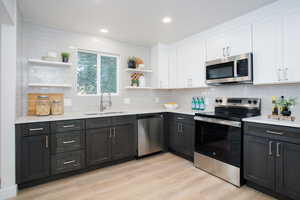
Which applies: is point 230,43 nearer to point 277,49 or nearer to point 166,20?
point 277,49

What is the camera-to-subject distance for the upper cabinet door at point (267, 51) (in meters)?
2.15

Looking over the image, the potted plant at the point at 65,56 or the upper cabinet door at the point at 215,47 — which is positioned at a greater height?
the upper cabinet door at the point at 215,47

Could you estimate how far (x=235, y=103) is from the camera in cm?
280

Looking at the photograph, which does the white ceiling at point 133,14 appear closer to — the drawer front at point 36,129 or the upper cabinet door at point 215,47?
the upper cabinet door at point 215,47

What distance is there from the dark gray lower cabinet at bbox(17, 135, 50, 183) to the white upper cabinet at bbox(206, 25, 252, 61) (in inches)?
120

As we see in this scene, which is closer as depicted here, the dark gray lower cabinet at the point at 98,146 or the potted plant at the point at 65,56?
the dark gray lower cabinet at the point at 98,146

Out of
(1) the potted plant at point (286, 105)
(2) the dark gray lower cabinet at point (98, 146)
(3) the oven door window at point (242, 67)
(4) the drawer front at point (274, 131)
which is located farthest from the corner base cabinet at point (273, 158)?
(2) the dark gray lower cabinet at point (98, 146)

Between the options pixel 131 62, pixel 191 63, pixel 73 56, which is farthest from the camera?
pixel 131 62

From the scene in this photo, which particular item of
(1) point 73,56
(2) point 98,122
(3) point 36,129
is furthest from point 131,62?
(3) point 36,129

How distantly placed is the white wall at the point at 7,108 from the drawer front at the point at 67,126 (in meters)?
0.47

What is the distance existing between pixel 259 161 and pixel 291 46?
151 cm

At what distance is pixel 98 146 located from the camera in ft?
8.86

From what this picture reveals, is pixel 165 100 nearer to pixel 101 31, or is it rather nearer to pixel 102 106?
pixel 102 106

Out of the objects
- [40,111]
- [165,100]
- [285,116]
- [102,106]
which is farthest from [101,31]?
[285,116]
